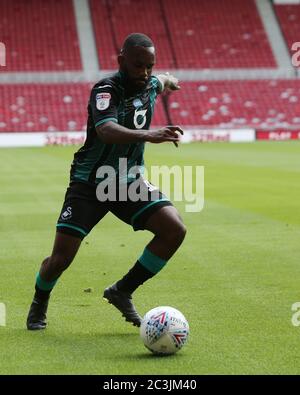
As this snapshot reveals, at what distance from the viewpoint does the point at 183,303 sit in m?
8.36

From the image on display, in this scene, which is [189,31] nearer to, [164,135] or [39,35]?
[39,35]

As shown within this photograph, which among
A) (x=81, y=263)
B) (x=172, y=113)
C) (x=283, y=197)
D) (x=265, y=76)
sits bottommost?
(x=81, y=263)

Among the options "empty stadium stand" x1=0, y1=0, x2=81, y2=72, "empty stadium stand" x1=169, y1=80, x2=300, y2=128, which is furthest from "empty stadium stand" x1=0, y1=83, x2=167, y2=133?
"empty stadium stand" x1=0, y1=0, x2=81, y2=72

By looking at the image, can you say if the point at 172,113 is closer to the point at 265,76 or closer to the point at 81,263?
the point at 265,76

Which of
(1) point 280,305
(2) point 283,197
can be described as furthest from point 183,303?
(2) point 283,197

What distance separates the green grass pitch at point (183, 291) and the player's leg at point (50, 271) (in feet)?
0.44

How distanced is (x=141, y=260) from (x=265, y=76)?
1883 inches

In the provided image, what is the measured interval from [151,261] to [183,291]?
1.79 metres

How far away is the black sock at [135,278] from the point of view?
7.33 meters

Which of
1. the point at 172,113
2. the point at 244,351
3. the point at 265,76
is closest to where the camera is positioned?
the point at 244,351

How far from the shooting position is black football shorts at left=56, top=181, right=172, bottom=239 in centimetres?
713

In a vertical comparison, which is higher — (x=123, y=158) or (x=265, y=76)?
(x=265, y=76)

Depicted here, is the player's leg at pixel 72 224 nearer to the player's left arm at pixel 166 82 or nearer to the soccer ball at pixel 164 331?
the soccer ball at pixel 164 331

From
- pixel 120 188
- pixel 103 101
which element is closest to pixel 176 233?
pixel 120 188
